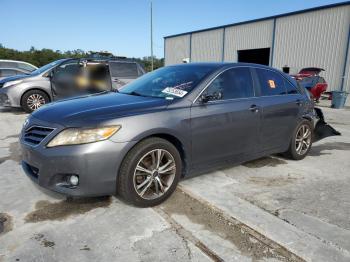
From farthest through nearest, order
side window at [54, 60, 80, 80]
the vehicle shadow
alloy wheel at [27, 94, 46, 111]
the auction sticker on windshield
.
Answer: the vehicle shadow → alloy wheel at [27, 94, 46, 111] → side window at [54, 60, 80, 80] → the auction sticker on windshield

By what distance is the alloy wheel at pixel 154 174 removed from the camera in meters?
3.22

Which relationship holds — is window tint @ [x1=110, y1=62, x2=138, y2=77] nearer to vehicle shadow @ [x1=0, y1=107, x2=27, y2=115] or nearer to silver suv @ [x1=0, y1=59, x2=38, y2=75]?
vehicle shadow @ [x1=0, y1=107, x2=27, y2=115]

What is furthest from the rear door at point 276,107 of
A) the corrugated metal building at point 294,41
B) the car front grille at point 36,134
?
the corrugated metal building at point 294,41

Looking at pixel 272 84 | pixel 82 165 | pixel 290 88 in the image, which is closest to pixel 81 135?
pixel 82 165

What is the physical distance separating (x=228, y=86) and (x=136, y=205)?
74.9 inches

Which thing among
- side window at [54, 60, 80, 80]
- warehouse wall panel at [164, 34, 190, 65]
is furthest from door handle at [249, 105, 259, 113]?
warehouse wall panel at [164, 34, 190, 65]

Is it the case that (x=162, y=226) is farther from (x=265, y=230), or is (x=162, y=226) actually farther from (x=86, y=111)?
(x=86, y=111)

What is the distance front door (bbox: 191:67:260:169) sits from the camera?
3.61 meters

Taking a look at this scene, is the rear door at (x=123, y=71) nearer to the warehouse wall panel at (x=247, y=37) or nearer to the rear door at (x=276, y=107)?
the rear door at (x=276, y=107)

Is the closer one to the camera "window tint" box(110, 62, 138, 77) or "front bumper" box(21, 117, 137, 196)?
"front bumper" box(21, 117, 137, 196)

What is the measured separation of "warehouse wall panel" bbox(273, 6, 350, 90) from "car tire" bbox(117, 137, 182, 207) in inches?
702

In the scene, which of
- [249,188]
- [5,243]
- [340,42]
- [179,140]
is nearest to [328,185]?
[249,188]

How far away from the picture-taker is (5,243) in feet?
8.61

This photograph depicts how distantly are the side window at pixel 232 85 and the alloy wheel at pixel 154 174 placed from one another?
969 millimetres
